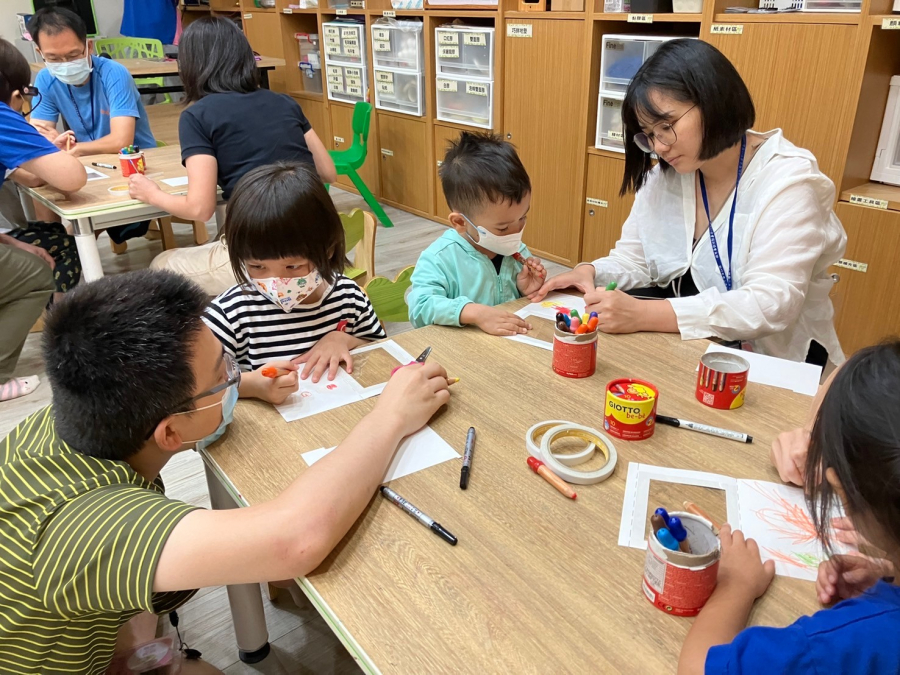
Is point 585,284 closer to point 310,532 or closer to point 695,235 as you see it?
point 695,235

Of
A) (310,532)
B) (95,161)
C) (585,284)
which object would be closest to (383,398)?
(310,532)

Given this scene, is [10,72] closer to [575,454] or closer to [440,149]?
[440,149]

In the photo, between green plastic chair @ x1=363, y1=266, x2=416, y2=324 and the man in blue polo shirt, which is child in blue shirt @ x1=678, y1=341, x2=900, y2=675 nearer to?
green plastic chair @ x1=363, y1=266, x2=416, y2=324

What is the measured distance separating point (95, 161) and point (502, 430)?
2652 mm

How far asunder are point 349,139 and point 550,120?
2097mm

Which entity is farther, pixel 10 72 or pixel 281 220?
pixel 10 72

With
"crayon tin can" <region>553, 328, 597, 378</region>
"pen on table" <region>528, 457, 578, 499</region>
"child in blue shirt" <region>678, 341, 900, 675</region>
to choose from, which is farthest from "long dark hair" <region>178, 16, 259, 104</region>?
"child in blue shirt" <region>678, 341, 900, 675</region>

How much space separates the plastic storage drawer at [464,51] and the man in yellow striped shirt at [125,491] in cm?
319

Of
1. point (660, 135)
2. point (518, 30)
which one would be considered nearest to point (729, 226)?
point (660, 135)

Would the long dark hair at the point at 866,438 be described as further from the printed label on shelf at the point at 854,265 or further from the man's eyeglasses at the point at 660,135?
the printed label on shelf at the point at 854,265

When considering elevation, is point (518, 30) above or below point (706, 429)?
above

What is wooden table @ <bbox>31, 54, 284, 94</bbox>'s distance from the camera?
4.65 metres

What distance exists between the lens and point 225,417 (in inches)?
41.3

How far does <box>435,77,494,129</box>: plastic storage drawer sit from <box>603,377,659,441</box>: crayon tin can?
309 centimetres
